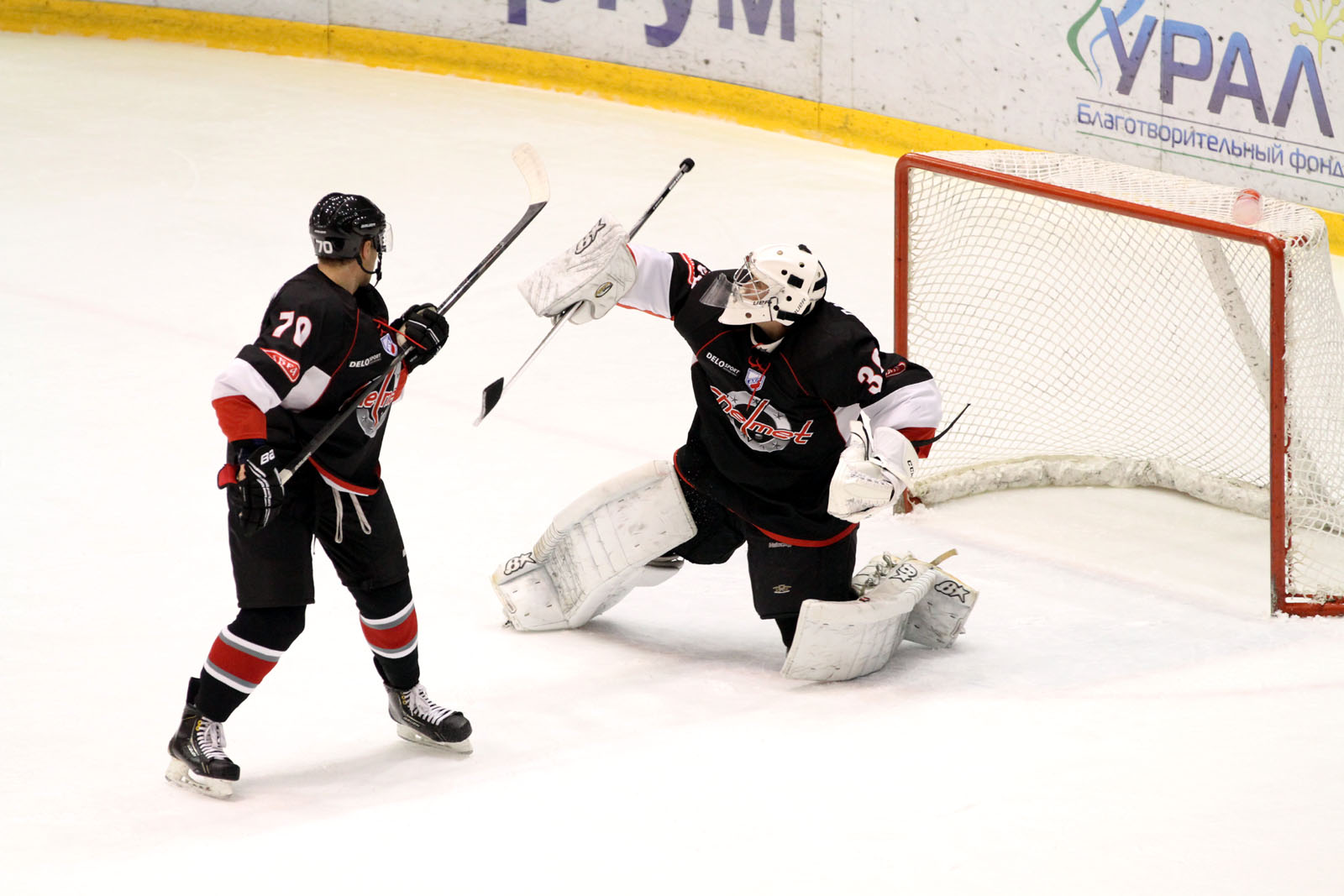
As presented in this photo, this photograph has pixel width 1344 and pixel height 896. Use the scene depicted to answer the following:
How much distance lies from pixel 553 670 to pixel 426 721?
0.46 metres

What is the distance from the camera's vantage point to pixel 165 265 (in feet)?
18.3

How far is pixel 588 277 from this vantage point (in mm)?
3135

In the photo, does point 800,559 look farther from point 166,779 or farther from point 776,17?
point 776,17

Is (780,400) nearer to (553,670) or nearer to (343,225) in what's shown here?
(553,670)

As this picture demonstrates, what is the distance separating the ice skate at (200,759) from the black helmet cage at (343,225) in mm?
834

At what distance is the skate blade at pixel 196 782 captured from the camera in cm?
263

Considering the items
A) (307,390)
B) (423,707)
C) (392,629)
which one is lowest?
(423,707)

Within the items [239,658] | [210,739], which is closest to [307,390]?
[239,658]

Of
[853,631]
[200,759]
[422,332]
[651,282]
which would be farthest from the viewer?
[651,282]

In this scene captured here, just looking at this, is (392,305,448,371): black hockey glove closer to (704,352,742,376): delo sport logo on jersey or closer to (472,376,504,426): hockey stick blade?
(472,376,504,426): hockey stick blade

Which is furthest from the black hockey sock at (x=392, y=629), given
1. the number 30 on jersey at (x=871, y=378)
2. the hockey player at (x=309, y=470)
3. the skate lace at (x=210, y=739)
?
the number 30 on jersey at (x=871, y=378)

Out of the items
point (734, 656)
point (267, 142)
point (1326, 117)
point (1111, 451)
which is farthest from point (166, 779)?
point (1326, 117)

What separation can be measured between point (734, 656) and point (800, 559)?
31 cm

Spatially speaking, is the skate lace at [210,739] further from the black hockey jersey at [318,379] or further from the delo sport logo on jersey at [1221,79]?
the delo sport logo on jersey at [1221,79]
